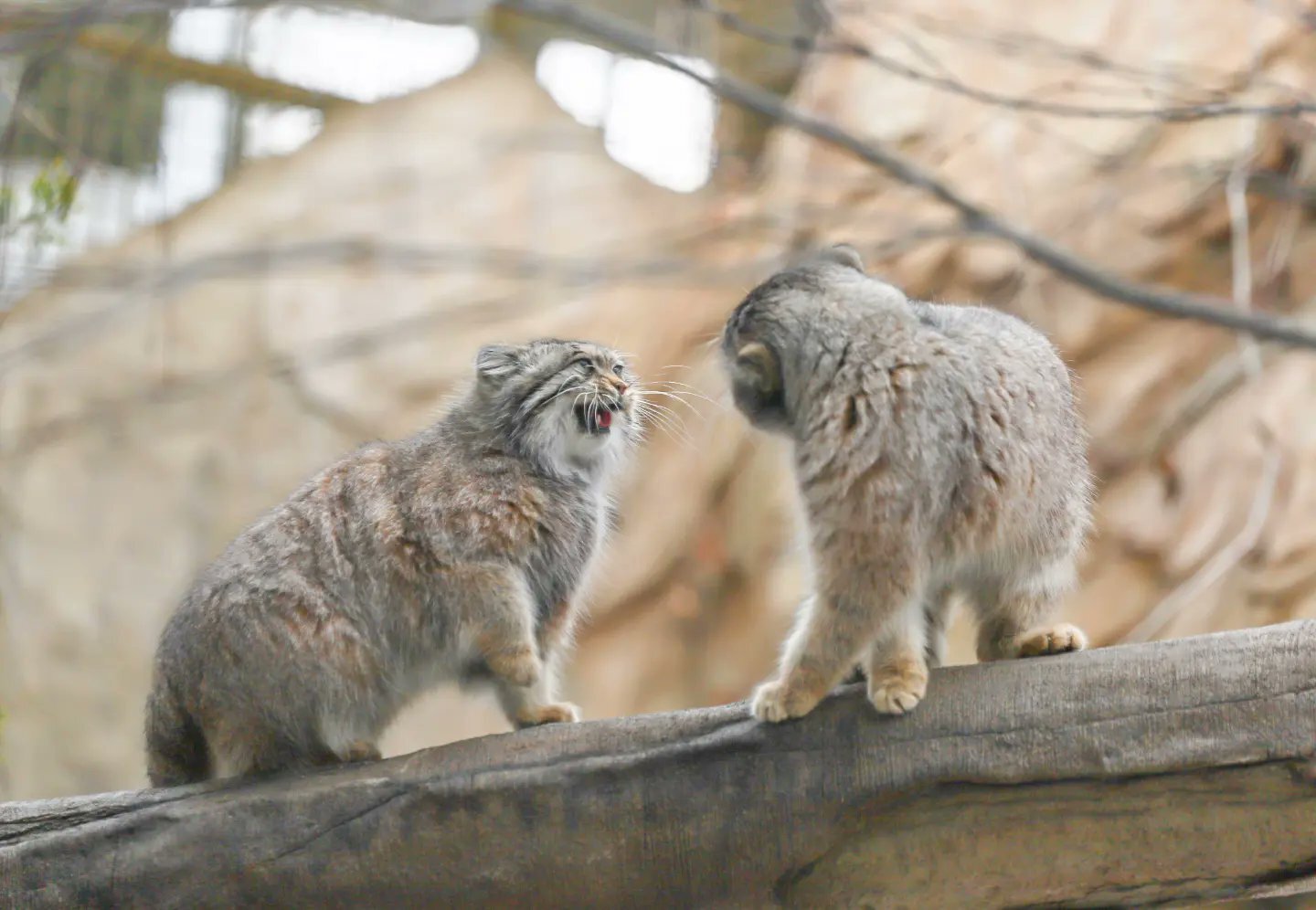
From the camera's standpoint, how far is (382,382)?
8.56m

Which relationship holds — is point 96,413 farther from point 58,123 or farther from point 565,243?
point 565,243

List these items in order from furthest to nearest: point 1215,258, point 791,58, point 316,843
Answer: point 791,58
point 1215,258
point 316,843

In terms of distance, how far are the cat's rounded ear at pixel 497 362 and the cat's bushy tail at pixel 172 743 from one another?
122 centimetres

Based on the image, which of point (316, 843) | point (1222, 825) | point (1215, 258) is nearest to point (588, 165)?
point (1215, 258)

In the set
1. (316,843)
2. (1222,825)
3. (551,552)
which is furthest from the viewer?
(551,552)

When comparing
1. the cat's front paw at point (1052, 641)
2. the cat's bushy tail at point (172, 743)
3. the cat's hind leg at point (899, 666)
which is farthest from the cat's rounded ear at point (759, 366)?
the cat's bushy tail at point (172, 743)

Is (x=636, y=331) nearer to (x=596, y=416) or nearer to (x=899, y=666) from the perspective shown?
(x=596, y=416)

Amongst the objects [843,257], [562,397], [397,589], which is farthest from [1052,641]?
[397,589]

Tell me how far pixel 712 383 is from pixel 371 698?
4255mm

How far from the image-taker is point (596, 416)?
4.00 metres

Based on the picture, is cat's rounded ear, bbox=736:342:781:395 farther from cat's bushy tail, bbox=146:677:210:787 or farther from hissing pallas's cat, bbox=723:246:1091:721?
cat's bushy tail, bbox=146:677:210:787

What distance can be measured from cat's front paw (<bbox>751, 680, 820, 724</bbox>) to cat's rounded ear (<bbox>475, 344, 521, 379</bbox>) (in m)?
1.27

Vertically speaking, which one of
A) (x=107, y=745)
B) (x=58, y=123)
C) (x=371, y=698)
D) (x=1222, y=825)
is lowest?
(x=1222, y=825)

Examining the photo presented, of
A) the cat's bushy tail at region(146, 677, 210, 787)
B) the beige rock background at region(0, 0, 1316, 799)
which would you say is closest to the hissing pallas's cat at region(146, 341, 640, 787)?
the cat's bushy tail at region(146, 677, 210, 787)
